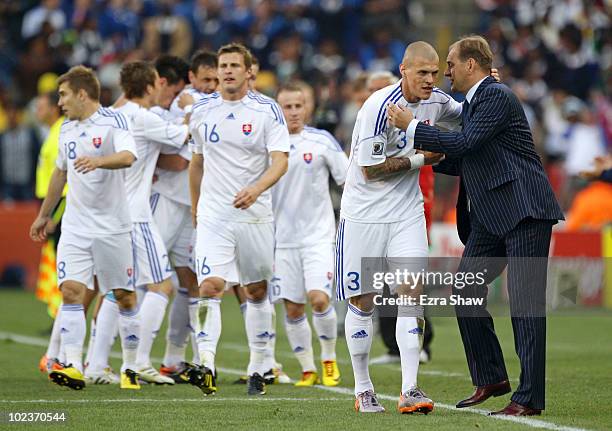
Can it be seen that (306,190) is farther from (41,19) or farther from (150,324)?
(41,19)

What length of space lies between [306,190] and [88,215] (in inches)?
77.6

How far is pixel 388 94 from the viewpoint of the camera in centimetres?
847

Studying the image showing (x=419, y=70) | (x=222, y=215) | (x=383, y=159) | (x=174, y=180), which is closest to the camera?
(x=419, y=70)

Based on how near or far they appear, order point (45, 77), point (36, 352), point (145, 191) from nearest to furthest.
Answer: point (145, 191)
point (36, 352)
point (45, 77)

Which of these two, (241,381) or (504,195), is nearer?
(504,195)

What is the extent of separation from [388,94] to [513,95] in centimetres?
82

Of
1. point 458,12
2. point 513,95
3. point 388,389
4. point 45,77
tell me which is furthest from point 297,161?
point 458,12

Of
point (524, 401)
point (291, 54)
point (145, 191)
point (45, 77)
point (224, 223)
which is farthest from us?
point (291, 54)

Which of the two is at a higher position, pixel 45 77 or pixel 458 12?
pixel 458 12

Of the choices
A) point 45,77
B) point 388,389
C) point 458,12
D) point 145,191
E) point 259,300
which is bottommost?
point 388,389

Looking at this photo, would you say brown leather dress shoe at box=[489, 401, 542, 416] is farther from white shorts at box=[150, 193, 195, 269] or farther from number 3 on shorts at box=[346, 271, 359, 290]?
white shorts at box=[150, 193, 195, 269]

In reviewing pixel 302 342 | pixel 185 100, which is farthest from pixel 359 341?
pixel 185 100

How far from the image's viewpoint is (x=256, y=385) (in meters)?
9.82

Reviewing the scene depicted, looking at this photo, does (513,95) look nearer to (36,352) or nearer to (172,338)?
(172,338)
